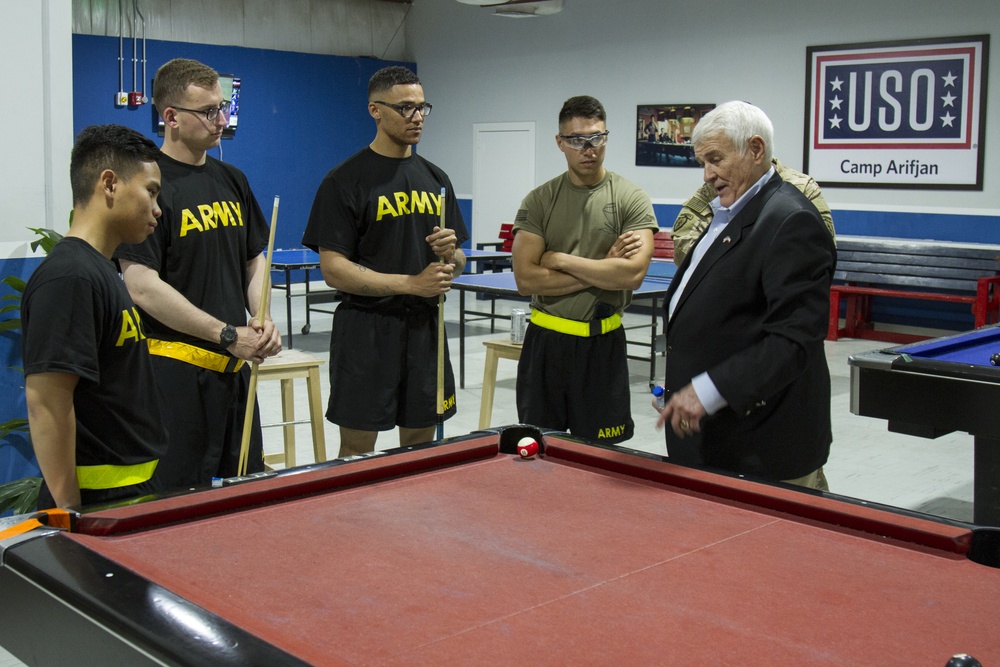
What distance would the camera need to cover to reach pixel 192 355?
3010mm

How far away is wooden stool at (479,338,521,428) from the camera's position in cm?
490

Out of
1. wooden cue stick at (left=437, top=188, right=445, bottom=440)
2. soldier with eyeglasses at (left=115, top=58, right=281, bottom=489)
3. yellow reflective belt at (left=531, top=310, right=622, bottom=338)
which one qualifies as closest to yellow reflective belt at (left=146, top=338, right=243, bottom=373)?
soldier with eyeglasses at (left=115, top=58, right=281, bottom=489)

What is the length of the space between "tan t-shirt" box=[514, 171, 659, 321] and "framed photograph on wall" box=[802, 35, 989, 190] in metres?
6.34

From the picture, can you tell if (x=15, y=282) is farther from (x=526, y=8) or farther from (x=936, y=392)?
(x=526, y=8)

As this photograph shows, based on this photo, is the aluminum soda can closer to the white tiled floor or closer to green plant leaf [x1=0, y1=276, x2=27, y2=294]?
the white tiled floor

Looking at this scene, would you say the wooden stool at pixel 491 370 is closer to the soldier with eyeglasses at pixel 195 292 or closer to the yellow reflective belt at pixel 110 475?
the soldier with eyeglasses at pixel 195 292

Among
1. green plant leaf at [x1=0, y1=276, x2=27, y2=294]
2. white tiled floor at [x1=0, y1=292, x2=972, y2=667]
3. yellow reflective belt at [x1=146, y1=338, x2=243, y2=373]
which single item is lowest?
white tiled floor at [x1=0, y1=292, x2=972, y2=667]

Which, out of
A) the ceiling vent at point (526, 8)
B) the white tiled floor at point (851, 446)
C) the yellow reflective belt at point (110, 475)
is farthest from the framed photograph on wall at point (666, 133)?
the yellow reflective belt at point (110, 475)

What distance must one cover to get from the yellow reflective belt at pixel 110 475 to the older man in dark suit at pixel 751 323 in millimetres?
1214

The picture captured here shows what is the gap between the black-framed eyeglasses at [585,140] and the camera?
3645 mm

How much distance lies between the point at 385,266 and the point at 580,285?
0.71m

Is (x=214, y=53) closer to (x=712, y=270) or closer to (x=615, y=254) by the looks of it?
(x=615, y=254)

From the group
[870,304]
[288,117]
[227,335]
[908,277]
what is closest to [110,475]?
[227,335]

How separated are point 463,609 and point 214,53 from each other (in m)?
11.2
